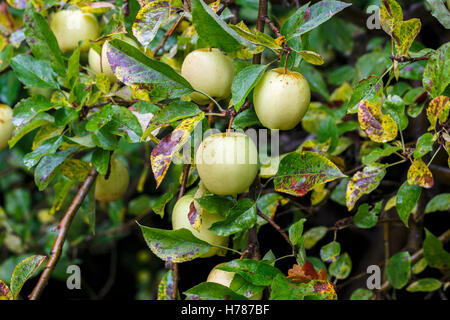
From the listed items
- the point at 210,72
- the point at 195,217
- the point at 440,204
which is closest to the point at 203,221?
the point at 195,217

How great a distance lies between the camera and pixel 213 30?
0.50 m

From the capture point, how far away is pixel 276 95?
1.72 ft

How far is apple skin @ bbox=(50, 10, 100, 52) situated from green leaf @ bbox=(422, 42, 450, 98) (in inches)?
19.2

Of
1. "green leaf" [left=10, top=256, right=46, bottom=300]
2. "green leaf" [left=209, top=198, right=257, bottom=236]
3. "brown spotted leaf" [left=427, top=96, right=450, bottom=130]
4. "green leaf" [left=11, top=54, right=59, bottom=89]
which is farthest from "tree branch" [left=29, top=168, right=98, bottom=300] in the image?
"brown spotted leaf" [left=427, top=96, right=450, bottom=130]

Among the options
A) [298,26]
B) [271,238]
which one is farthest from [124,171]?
[271,238]

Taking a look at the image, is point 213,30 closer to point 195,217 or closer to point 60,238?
point 195,217

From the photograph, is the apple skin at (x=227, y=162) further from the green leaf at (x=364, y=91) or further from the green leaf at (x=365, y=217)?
the green leaf at (x=365, y=217)

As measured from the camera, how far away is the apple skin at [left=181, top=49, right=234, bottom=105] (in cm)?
57

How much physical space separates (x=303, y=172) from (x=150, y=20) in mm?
239

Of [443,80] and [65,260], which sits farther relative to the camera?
[65,260]

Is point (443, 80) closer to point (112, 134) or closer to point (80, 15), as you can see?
point (112, 134)

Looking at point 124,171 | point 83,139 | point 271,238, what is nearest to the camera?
point 83,139
